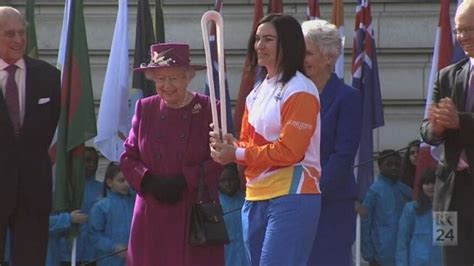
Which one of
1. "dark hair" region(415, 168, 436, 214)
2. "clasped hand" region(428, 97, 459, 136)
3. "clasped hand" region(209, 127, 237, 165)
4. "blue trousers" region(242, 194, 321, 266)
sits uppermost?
"clasped hand" region(428, 97, 459, 136)

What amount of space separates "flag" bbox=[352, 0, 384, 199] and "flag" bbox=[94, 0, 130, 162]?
2009 mm

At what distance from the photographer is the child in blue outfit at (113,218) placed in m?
11.8

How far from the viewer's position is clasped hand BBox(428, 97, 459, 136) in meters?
7.57

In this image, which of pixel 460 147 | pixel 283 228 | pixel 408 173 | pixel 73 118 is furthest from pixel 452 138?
pixel 73 118

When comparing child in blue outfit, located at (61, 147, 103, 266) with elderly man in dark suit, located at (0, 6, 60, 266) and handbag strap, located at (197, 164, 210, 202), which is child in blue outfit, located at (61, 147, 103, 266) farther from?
handbag strap, located at (197, 164, 210, 202)

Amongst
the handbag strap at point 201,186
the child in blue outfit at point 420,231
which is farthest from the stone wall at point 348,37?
the handbag strap at point 201,186

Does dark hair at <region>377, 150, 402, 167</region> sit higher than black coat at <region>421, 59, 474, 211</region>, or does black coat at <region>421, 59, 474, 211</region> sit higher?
black coat at <region>421, 59, 474, 211</region>

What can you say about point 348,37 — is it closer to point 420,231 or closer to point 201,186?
point 420,231

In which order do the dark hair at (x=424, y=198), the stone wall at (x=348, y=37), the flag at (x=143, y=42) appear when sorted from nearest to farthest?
the dark hair at (x=424, y=198) → the flag at (x=143, y=42) → the stone wall at (x=348, y=37)

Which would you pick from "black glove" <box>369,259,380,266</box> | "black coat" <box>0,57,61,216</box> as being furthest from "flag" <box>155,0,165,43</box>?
"black coat" <box>0,57,61,216</box>

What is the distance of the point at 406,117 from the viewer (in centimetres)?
1467

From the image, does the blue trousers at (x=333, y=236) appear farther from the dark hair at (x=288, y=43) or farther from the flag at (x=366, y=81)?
the flag at (x=366, y=81)

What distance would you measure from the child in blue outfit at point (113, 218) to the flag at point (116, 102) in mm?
699

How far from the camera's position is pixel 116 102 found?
12719 millimetres
